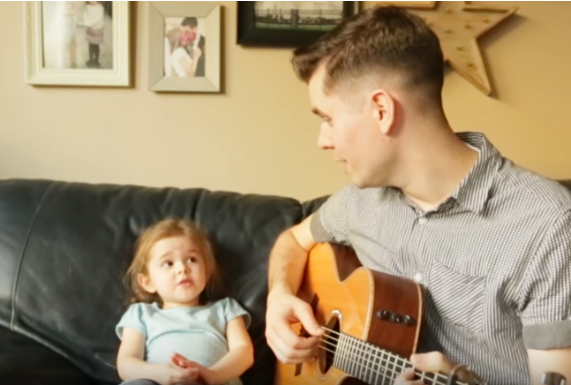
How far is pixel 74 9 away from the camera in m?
2.00

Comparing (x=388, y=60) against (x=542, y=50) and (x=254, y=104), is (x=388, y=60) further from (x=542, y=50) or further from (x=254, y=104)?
(x=542, y=50)

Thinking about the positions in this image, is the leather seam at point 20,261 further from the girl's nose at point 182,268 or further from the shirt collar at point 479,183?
the shirt collar at point 479,183

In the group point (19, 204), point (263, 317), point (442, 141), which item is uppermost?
point (442, 141)

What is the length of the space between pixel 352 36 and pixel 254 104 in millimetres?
759

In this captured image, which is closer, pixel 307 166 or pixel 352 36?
pixel 352 36

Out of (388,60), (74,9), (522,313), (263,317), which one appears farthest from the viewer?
(74,9)

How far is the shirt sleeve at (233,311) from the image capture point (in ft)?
5.45

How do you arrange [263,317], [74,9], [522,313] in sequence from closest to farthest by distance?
1. [522,313]
2. [263,317]
3. [74,9]

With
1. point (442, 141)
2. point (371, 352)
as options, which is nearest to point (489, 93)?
point (442, 141)

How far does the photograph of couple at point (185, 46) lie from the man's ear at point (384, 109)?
2.81 feet

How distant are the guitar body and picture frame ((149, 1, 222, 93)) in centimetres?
68

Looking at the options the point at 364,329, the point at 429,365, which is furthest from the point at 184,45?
the point at 429,365

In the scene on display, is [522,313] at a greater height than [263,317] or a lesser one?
greater

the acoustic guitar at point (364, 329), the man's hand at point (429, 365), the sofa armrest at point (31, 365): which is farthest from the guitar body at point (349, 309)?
the sofa armrest at point (31, 365)
